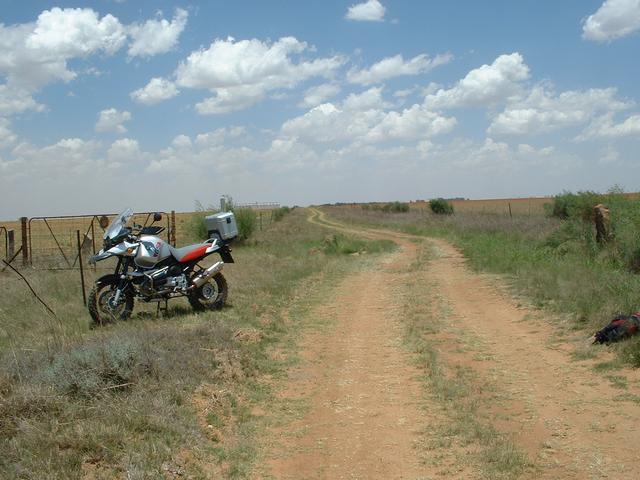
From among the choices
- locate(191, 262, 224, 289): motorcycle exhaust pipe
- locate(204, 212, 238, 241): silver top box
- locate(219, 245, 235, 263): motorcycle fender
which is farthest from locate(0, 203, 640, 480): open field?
locate(204, 212, 238, 241): silver top box

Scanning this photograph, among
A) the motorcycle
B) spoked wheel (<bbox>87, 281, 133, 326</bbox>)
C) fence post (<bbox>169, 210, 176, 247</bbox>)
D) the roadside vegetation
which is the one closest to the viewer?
the roadside vegetation

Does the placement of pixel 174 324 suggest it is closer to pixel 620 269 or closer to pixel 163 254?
pixel 163 254

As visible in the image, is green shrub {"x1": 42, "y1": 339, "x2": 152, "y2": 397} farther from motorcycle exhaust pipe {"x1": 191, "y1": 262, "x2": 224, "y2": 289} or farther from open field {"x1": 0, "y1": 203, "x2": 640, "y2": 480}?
motorcycle exhaust pipe {"x1": 191, "y1": 262, "x2": 224, "y2": 289}

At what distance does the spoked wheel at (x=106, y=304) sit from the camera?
9125mm

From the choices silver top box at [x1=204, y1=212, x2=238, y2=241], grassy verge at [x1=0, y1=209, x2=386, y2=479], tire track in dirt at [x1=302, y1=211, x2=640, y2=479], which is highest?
silver top box at [x1=204, y1=212, x2=238, y2=241]

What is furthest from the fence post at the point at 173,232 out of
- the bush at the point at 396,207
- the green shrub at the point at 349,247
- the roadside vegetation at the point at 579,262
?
the bush at the point at 396,207

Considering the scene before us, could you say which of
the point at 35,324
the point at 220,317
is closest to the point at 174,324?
the point at 220,317

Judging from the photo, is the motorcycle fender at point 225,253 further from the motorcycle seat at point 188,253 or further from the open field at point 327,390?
the open field at point 327,390

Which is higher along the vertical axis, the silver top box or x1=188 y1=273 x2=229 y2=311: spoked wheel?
the silver top box

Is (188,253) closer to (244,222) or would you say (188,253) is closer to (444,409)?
(444,409)

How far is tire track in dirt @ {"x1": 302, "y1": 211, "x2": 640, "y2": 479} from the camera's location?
15.2 feet

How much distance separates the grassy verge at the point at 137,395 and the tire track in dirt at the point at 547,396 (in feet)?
6.94

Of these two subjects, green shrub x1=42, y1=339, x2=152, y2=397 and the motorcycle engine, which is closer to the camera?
green shrub x1=42, y1=339, x2=152, y2=397

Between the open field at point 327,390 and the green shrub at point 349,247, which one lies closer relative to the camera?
the open field at point 327,390
